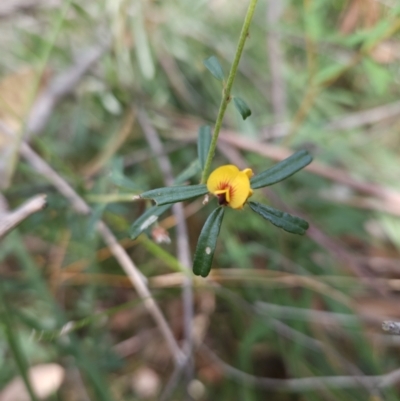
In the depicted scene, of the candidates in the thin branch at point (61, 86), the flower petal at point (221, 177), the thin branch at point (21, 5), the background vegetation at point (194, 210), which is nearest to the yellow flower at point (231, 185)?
the flower petal at point (221, 177)

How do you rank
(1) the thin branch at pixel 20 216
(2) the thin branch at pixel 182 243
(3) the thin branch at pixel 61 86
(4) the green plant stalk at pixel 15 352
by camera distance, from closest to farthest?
(1) the thin branch at pixel 20 216
(4) the green plant stalk at pixel 15 352
(2) the thin branch at pixel 182 243
(3) the thin branch at pixel 61 86

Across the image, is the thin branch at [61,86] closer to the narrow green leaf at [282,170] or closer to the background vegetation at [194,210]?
the background vegetation at [194,210]

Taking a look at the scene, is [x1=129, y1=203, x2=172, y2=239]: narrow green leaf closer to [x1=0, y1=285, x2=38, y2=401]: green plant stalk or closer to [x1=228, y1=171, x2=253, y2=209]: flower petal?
[x1=228, y1=171, x2=253, y2=209]: flower petal

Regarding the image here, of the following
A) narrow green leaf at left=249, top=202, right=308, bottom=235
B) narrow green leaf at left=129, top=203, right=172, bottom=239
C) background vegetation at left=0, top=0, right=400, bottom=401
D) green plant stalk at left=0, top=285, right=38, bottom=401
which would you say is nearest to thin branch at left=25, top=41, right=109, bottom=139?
background vegetation at left=0, top=0, right=400, bottom=401

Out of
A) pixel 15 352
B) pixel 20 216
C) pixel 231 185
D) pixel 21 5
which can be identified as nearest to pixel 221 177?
pixel 231 185

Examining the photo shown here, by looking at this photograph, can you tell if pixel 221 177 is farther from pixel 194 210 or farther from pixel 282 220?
pixel 194 210

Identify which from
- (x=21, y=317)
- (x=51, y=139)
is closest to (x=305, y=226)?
(x=21, y=317)
